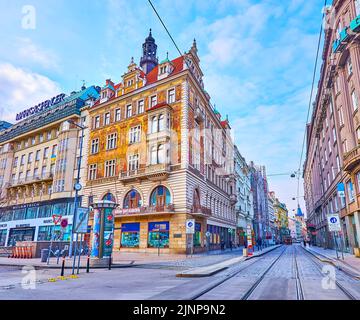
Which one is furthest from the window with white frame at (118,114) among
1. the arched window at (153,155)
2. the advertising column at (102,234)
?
the advertising column at (102,234)

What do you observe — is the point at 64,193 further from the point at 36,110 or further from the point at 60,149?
the point at 36,110

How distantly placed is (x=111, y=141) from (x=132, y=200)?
973 cm

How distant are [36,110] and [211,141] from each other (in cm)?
3902

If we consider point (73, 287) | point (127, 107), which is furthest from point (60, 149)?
point (73, 287)

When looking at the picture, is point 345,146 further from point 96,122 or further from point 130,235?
point 96,122

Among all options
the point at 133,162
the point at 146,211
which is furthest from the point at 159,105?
the point at 146,211

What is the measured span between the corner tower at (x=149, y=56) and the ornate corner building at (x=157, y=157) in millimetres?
161

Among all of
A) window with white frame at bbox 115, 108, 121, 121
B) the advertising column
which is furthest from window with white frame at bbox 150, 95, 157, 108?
the advertising column

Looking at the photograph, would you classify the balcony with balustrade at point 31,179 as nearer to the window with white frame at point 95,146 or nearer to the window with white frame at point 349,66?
the window with white frame at point 95,146

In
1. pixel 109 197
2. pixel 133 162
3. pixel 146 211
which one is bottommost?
pixel 146 211

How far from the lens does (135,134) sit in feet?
118

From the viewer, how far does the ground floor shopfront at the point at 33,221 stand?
42.1 m

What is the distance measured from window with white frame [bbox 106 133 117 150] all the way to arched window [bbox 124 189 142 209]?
7594 mm

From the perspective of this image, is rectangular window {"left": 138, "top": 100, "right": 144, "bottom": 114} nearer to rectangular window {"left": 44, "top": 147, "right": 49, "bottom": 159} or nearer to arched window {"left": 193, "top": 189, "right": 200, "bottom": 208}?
arched window {"left": 193, "top": 189, "right": 200, "bottom": 208}
